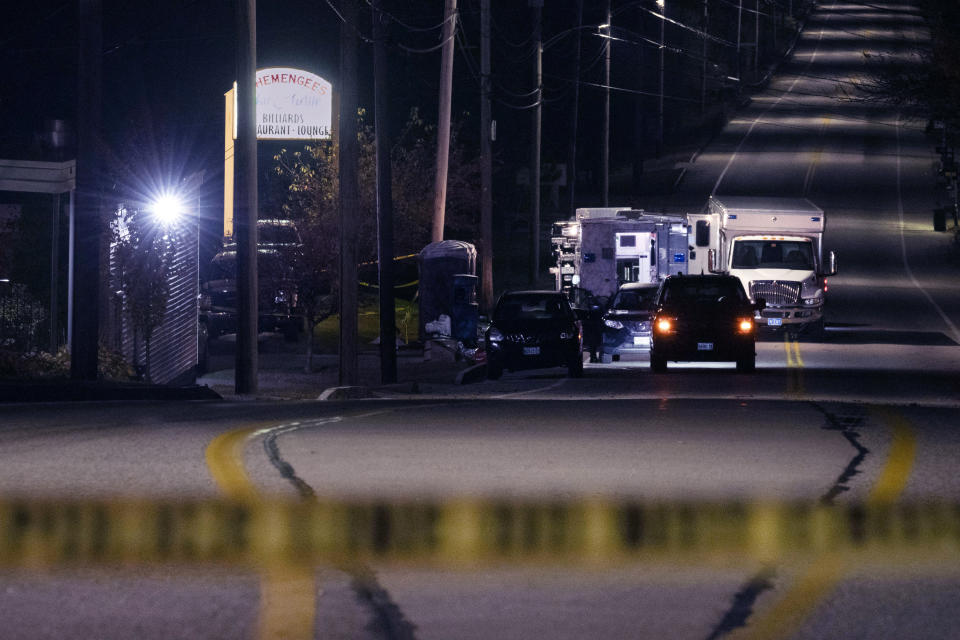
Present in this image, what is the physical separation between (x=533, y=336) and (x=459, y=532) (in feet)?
67.0

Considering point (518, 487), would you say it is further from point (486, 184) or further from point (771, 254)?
point (486, 184)

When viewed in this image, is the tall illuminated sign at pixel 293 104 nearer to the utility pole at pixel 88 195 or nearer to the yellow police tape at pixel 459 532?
the utility pole at pixel 88 195

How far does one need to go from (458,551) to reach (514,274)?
186 ft

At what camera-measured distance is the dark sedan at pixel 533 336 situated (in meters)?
29.2

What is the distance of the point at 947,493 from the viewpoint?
34.3 ft

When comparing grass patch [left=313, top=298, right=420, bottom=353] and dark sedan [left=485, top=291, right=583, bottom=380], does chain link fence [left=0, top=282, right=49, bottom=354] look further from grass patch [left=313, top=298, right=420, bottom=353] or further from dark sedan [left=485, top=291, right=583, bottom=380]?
grass patch [left=313, top=298, right=420, bottom=353]

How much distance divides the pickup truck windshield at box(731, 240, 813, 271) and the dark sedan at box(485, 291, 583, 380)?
408 inches

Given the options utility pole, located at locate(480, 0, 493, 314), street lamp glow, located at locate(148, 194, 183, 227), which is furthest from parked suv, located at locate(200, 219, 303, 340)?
utility pole, located at locate(480, 0, 493, 314)

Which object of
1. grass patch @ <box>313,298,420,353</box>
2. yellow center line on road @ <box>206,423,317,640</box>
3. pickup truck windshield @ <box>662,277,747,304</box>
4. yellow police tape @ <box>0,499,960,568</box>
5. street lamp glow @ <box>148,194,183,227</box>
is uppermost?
street lamp glow @ <box>148,194,183,227</box>

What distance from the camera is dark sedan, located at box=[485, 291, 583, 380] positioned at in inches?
1151

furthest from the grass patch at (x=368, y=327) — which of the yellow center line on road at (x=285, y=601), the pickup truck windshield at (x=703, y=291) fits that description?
the yellow center line on road at (x=285, y=601)

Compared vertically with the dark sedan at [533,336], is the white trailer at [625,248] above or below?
above

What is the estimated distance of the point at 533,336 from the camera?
96.3 ft

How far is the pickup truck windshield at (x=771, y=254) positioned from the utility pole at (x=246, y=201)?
55.6 ft
